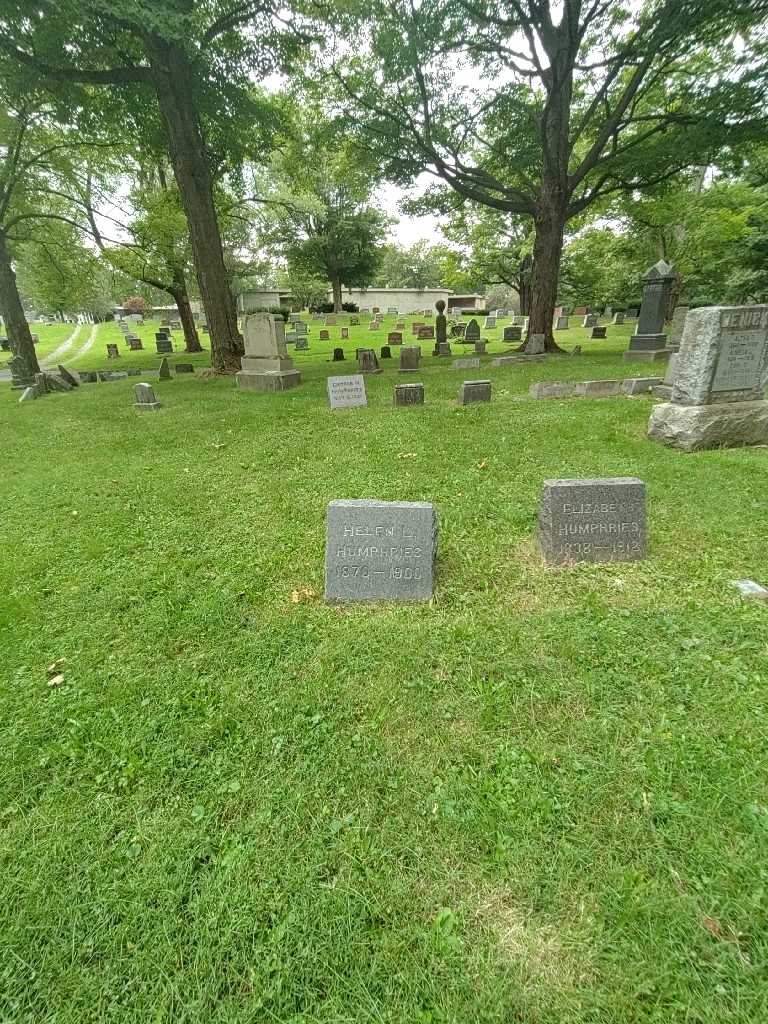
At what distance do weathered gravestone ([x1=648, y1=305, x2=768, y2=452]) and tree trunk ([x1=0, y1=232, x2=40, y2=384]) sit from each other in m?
19.4

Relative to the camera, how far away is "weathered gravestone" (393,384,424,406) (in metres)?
9.32

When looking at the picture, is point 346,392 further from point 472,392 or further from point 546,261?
point 546,261

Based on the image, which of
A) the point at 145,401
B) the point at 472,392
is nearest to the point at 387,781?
the point at 472,392

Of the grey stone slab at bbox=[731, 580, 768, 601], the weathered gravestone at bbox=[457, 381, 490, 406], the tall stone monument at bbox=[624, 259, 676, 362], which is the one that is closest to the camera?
the grey stone slab at bbox=[731, 580, 768, 601]

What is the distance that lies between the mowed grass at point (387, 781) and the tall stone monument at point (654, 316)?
1180cm

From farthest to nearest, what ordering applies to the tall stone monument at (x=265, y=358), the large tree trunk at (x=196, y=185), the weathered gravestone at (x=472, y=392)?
1. the tall stone monument at (x=265, y=358)
2. the large tree trunk at (x=196, y=185)
3. the weathered gravestone at (x=472, y=392)

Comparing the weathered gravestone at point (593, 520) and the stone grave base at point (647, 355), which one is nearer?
the weathered gravestone at point (593, 520)

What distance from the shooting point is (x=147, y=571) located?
3.91 meters

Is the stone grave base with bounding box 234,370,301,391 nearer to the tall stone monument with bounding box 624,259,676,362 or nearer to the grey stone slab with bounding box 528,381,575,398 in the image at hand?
the grey stone slab with bounding box 528,381,575,398

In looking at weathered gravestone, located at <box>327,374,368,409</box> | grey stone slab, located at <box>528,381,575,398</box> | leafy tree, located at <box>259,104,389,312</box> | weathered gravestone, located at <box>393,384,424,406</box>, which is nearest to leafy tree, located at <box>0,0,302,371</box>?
weathered gravestone, located at <box>327,374,368,409</box>

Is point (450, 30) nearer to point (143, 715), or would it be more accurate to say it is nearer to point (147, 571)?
point (147, 571)

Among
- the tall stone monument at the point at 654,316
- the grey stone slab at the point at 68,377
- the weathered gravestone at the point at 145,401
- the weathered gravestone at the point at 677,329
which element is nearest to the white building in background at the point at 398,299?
the weathered gravestone at the point at 677,329

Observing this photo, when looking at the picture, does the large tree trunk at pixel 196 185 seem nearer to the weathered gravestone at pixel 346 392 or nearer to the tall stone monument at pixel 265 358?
the tall stone monument at pixel 265 358

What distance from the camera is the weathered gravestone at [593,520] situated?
11.4 ft
